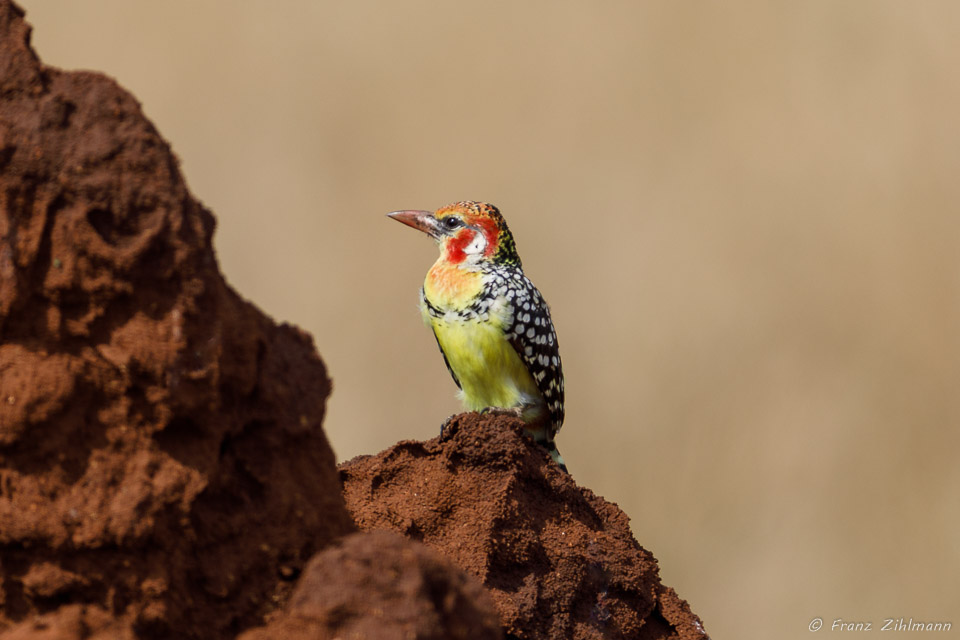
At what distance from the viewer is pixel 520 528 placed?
13.6 feet

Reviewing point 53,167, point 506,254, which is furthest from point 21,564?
point 506,254

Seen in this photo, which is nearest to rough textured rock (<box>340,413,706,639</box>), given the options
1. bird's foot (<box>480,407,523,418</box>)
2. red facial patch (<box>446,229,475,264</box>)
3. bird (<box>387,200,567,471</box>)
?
bird's foot (<box>480,407,523,418</box>)

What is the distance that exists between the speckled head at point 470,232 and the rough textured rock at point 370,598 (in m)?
4.29

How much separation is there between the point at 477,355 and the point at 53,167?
150 inches

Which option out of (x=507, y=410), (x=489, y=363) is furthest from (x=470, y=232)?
(x=507, y=410)

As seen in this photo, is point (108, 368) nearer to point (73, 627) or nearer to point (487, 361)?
point (73, 627)

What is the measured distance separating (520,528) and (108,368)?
1.92 metres

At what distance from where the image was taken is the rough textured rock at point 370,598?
230 centimetres

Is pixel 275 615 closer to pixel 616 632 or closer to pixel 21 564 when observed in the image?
pixel 21 564

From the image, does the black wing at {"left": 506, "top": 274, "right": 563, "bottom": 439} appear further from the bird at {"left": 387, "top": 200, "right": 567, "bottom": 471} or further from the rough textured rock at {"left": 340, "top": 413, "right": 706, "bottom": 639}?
the rough textured rock at {"left": 340, "top": 413, "right": 706, "bottom": 639}

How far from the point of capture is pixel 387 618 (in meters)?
2.30

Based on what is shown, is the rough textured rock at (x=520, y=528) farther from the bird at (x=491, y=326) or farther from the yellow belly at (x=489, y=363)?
the yellow belly at (x=489, y=363)

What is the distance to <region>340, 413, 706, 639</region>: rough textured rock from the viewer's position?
13.4 ft

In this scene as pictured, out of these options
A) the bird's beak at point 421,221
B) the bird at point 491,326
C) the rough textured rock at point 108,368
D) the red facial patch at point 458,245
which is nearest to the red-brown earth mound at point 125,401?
the rough textured rock at point 108,368
